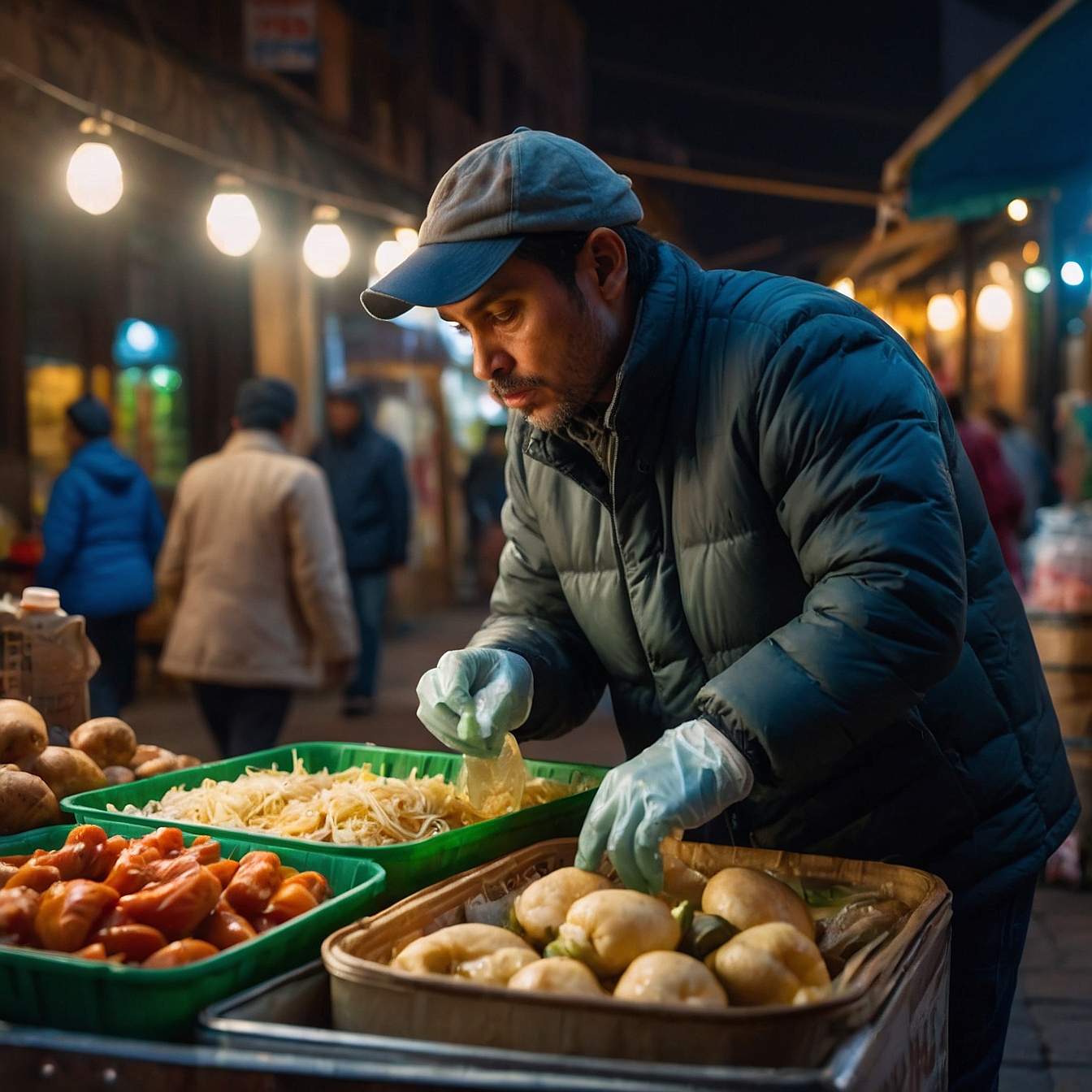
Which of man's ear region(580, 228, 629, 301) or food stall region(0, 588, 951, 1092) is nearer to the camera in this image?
food stall region(0, 588, 951, 1092)

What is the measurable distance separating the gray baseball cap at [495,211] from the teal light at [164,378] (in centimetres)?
1005

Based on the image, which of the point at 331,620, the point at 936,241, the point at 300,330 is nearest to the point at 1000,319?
the point at 936,241

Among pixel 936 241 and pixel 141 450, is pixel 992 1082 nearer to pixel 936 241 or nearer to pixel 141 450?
pixel 141 450

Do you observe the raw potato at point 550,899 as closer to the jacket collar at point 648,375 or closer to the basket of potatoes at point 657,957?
the basket of potatoes at point 657,957

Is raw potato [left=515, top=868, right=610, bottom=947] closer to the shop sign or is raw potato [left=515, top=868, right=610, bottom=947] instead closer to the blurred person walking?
the blurred person walking

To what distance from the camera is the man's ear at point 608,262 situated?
244cm

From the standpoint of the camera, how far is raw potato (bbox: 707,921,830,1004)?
5.89 feet

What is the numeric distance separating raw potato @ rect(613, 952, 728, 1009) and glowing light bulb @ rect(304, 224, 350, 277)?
9.48m

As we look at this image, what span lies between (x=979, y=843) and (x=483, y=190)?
59.4 inches

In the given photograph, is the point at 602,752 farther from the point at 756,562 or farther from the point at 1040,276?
the point at 756,562

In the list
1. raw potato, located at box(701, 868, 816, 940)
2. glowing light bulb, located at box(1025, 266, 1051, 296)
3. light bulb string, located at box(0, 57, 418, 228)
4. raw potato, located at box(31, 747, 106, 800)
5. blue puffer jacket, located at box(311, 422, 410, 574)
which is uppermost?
light bulb string, located at box(0, 57, 418, 228)

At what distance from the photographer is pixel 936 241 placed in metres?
18.4

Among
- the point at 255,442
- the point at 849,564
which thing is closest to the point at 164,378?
the point at 255,442

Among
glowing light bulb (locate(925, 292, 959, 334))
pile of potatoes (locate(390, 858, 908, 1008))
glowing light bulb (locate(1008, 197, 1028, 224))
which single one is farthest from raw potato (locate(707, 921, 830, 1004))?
glowing light bulb (locate(925, 292, 959, 334))
